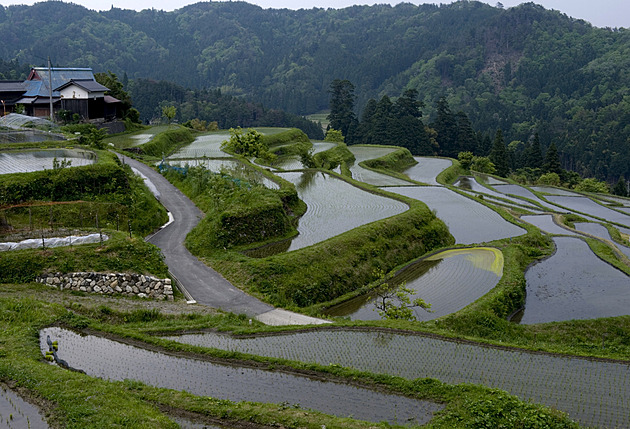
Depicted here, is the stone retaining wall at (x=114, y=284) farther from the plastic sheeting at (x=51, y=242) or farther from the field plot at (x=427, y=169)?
the field plot at (x=427, y=169)

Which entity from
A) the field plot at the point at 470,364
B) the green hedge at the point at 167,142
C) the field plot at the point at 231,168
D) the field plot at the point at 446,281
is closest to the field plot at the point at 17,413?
the field plot at the point at 470,364

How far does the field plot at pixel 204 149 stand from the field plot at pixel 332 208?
6.75 meters

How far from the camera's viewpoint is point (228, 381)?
1269cm

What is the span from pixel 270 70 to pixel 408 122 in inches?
4675

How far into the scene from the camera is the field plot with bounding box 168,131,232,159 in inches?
1679

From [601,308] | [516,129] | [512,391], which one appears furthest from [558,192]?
[516,129]

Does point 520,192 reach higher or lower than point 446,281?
lower

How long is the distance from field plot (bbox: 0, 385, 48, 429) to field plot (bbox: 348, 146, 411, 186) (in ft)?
113

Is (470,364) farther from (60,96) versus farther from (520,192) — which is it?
(60,96)

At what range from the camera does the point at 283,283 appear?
1919cm

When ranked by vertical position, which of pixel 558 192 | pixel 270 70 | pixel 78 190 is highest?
pixel 270 70

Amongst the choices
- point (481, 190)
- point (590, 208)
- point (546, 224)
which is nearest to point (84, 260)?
point (546, 224)

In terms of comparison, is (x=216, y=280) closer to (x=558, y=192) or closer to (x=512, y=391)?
(x=512, y=391)

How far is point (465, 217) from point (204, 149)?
2331cm
